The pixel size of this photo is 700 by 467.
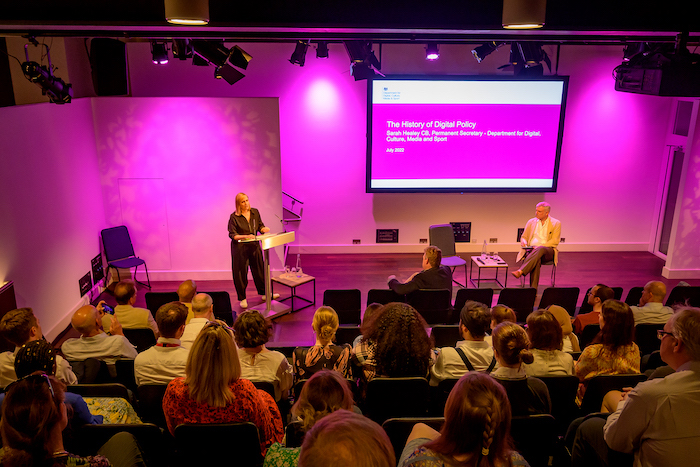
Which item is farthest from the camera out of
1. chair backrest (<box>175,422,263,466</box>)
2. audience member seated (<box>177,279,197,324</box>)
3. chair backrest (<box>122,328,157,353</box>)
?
audience member seated (<box>177,279,197,324</box>)

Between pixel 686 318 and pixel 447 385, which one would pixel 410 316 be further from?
pixel 686 318

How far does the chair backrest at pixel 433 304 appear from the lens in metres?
5.57

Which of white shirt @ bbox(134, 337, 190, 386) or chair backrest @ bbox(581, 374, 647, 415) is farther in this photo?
white shirt @ bbox(134, 337, 190, 386)

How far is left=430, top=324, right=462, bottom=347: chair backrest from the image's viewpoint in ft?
15.7

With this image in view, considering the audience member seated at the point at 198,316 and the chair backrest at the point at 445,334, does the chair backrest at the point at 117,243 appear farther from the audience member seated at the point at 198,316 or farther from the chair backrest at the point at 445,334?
the chair backrest at the point at 445,334

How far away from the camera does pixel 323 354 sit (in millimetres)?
3564

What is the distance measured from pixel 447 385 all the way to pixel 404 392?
11.4 inches

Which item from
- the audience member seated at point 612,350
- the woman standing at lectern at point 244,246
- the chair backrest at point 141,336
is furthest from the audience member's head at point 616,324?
the woman standing at lectern at point 244,246

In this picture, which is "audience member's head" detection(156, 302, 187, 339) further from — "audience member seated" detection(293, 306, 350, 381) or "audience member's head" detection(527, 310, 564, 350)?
"audience member's head" detection(527, 310, 564, 350)

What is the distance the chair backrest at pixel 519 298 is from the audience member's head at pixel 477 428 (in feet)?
13.0

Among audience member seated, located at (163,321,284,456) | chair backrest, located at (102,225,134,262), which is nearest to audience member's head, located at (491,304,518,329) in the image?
audience member seated, located at (163,321,284,456)

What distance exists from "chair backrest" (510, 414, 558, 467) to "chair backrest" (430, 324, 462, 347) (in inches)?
74.8

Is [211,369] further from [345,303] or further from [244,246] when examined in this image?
[244,246]

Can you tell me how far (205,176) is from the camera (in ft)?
25.7
